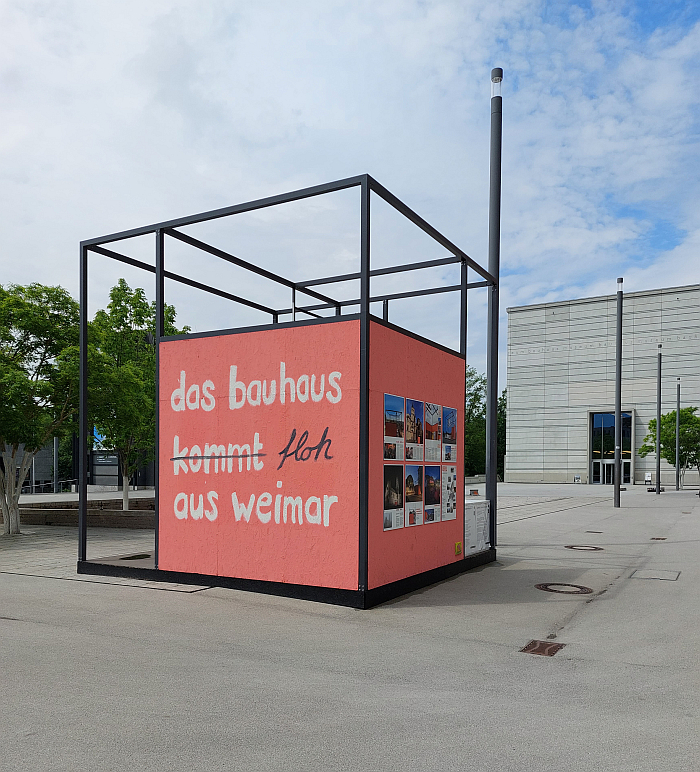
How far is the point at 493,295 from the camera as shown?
535 inches

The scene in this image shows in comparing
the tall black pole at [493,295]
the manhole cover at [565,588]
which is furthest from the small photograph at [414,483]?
the tall black pole at [493,295]

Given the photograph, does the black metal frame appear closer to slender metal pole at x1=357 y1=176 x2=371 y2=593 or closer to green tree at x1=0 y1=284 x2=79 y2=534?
slender metal pole at x1=357 y1=176 x2=371 y2=593

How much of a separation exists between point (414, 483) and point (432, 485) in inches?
25.5

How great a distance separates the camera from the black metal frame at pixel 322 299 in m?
8.98

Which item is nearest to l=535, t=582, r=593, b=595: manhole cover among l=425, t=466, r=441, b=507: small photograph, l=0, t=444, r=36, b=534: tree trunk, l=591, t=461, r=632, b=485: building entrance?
l=425, t=466, r=441, b=507: small photograph

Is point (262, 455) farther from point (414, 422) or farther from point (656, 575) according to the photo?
point (656, 575)

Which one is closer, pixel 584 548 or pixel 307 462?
pixel 307 462

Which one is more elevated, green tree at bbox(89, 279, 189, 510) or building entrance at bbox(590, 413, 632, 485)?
green tree at bbox(89, 279, 189, 510)

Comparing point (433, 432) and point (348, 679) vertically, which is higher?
point (433, 432)

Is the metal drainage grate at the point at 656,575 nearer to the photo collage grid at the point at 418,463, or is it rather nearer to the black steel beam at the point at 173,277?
the photo collage grid at the point at 418,463

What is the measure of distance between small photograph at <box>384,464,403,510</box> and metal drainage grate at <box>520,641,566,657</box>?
8.95 ft

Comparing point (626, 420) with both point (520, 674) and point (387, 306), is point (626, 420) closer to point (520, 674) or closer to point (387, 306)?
point (387, 306)

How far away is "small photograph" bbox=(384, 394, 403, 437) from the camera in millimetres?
9562

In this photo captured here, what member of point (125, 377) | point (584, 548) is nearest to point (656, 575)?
point (584, 548)
